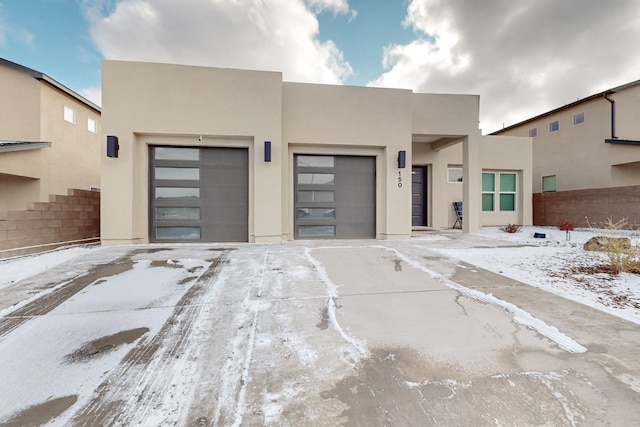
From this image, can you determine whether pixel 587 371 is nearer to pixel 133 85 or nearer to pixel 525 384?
pixel 525 384

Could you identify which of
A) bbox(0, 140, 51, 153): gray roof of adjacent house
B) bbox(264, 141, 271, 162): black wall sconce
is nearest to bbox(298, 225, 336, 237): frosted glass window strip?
bbox(264, 141, 271, 162): black wall sconce

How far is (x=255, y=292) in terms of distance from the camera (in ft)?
10.5

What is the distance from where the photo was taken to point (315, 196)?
720cm

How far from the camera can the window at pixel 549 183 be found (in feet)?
46.8

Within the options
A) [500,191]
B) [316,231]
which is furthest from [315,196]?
[500,191]

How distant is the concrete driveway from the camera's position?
1.44 metres

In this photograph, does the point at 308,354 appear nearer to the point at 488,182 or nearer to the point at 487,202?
the point at 487,202

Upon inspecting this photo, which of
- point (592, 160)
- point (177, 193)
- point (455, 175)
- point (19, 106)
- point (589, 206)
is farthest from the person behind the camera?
point (592, 160)

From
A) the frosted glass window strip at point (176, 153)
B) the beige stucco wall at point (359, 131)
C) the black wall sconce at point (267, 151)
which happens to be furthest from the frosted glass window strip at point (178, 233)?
the black wall sconce at point (267, 151)

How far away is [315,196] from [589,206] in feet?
36.0

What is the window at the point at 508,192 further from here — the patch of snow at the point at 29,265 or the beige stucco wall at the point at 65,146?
the beige stucco wall at the point at 65,146

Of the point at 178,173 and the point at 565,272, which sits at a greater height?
the point at 178,173

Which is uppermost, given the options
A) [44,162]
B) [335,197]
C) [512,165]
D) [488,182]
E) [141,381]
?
[512,165]

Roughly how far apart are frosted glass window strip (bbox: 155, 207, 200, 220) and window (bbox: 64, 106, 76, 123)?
7.32 metres
